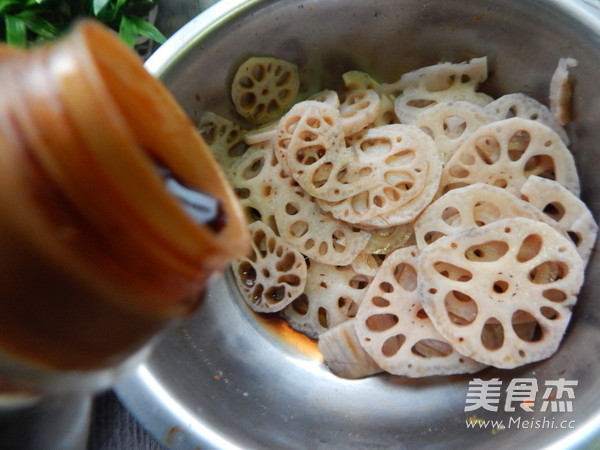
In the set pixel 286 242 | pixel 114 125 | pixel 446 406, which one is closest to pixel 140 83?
pixel 114 125

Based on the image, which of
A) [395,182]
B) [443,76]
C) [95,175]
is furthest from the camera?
[443,76]

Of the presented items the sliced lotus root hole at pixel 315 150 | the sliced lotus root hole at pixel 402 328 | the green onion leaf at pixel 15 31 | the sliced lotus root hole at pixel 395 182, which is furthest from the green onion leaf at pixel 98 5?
the sliced lotus root hole at pixel 402 328

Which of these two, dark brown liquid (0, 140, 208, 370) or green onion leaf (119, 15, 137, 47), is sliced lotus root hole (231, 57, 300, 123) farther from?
dark brown liquid (0, 140, 208, 370)

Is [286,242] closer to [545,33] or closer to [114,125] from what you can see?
[545,33]

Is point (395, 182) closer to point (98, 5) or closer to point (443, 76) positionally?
point (443, 76)

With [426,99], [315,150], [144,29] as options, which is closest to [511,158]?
[426,99]
